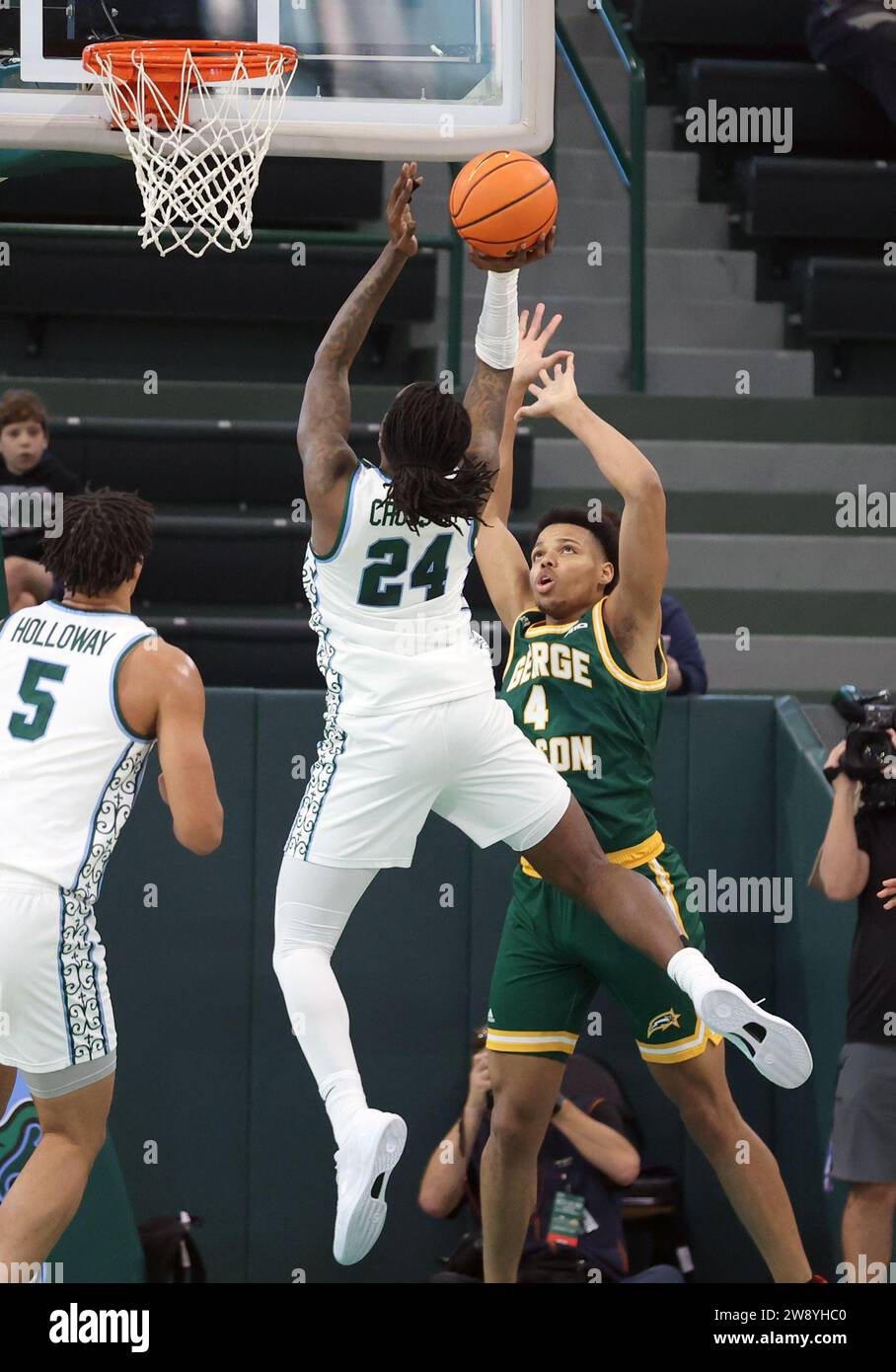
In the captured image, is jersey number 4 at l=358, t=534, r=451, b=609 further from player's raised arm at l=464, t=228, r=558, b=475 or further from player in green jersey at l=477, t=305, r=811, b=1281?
player in green jersey at l=477, t=305, r=811, b=1281

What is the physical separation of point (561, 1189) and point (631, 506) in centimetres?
248

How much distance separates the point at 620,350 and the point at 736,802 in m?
3.59

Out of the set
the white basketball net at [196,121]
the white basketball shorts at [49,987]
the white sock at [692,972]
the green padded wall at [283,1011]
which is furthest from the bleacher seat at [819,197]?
the white basketball shorts at [49,987]

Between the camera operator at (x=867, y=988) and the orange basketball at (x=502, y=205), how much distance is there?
2.01m

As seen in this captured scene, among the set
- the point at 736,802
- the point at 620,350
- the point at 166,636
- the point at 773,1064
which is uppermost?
the point at 620,350

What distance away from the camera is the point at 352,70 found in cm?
649

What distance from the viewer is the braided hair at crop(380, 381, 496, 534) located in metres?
5.35

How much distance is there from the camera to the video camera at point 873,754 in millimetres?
6512

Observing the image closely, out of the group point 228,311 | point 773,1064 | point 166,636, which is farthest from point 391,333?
point 773,1064

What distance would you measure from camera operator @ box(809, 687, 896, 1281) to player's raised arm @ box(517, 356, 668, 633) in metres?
0.96

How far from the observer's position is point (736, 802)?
7.59 m

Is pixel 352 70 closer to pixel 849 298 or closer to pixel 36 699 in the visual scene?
pixel 36 699

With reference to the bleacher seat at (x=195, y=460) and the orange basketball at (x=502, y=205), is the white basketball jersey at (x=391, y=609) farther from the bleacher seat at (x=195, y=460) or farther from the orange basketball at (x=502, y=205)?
the bleacher seat at (x=195, y=460)
